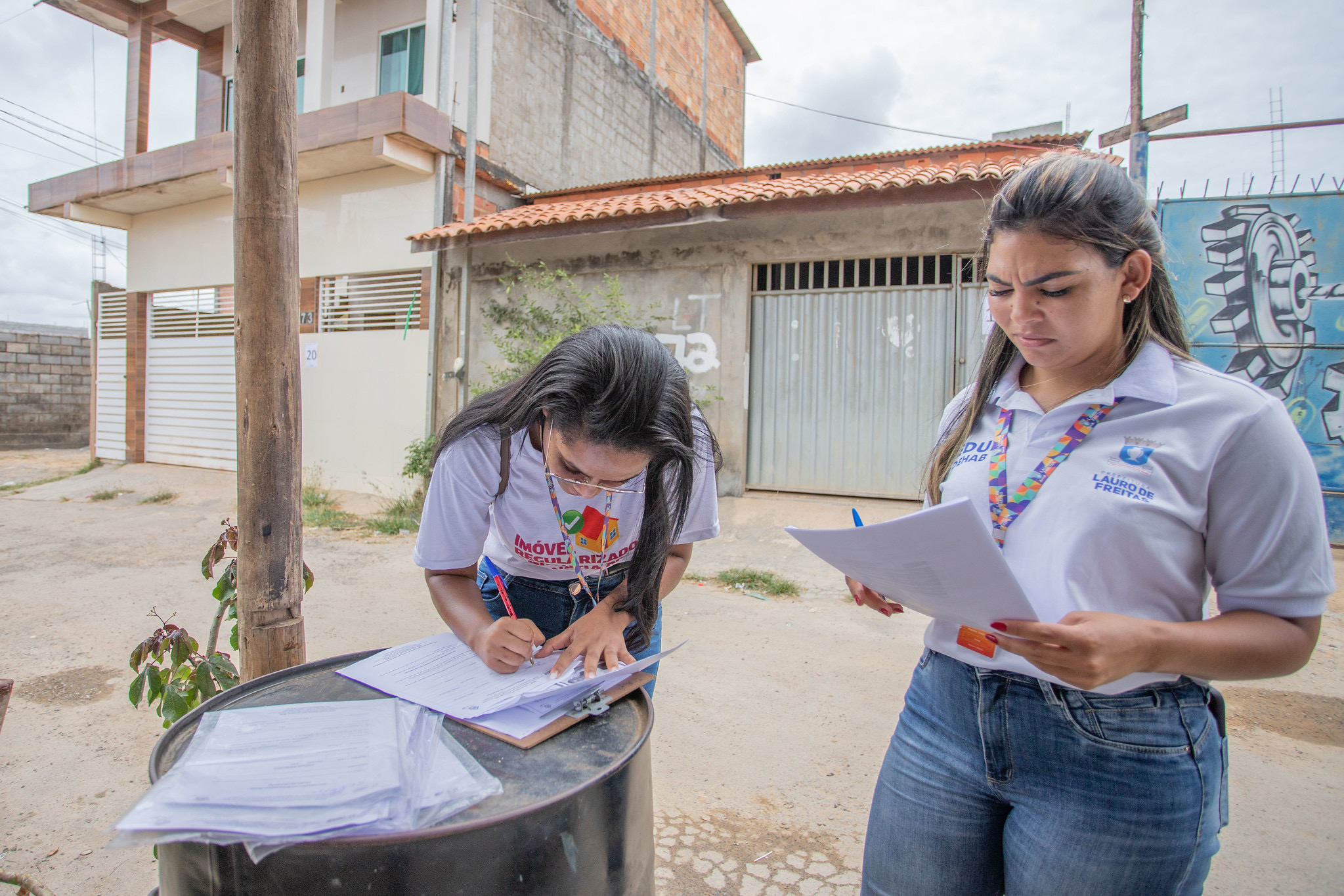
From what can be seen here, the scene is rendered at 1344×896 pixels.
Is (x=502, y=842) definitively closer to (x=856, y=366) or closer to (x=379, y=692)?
(x=379, y=692)

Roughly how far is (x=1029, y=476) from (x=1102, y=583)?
0.18 meters

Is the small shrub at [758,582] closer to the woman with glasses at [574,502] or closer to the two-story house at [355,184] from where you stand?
the woman with glasses at [574,502]

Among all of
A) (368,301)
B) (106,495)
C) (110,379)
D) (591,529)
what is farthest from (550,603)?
(110,379)

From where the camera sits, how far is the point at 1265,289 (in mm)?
5223

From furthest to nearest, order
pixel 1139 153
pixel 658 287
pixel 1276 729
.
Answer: pixel 658 287 → pixel 1139 153 → pixel 1276 729

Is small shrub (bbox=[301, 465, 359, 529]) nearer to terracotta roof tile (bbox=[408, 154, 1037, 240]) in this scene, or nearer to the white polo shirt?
terracotta roof tile (bbox=[408, 154, 1037, 240])

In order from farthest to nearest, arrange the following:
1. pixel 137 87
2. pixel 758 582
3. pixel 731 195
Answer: pixel 137 87 → pixel 731 195 → pixel 758 582

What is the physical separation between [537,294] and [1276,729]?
6.30m

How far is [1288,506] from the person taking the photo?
2.79 feet

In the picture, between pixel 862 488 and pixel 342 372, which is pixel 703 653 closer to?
pixel 862 488

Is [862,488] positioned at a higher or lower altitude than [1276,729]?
higher

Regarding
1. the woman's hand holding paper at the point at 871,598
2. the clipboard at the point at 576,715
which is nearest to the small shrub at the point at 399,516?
the clipboard at the point at 576,715

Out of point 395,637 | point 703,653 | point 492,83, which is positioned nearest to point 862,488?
point 703,653

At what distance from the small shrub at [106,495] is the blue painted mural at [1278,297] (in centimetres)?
1047
